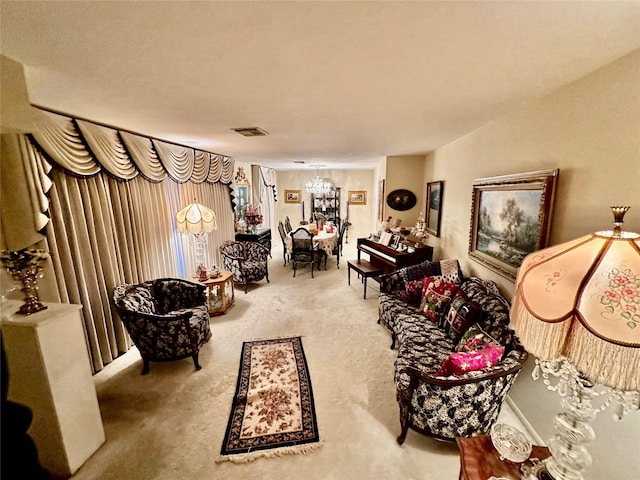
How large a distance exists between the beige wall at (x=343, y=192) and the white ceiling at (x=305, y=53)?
668 cm

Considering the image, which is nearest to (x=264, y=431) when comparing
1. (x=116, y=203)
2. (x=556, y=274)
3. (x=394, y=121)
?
(x=556, y=274)

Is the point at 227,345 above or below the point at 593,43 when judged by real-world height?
below

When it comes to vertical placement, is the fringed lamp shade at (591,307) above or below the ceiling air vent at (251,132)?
below

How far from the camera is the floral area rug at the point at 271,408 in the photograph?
1936mm

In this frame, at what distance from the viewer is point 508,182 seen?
7.59ft

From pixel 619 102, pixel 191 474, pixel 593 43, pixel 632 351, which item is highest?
pixel 593 43

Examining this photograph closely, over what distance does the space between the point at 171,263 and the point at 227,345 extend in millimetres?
1636

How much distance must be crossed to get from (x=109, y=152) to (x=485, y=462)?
12.8 feet

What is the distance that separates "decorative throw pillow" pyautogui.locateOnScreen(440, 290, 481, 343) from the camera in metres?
2.38

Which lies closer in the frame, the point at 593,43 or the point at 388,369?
the point at 593,43

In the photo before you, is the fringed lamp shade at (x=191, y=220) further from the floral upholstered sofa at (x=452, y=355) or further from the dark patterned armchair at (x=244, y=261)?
the floral upholstered sofa at (x=452, y=355)

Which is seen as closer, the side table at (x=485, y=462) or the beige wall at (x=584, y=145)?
the side table at (x=485, y=462)

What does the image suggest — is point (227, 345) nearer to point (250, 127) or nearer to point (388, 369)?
point (388, 369)

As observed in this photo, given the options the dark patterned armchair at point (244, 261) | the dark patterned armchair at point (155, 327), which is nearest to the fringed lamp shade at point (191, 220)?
the dark patterned armchair at point (155, 327)
